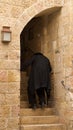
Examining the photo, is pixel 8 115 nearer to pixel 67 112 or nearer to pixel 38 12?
pixel 67 112

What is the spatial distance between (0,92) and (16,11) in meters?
1.64

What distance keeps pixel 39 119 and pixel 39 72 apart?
3.26 feet

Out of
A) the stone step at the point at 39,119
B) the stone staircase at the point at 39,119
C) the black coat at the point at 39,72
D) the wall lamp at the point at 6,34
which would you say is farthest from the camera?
the black coat at the point at 39,72

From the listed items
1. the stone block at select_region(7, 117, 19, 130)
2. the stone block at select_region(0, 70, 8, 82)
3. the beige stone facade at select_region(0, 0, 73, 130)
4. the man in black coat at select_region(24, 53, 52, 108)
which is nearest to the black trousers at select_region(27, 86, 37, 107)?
the man in black coat at select_region(24, 53, 52, 108)

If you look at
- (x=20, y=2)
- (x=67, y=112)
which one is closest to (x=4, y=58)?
(x=20, y=2)

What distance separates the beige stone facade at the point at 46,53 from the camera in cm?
752

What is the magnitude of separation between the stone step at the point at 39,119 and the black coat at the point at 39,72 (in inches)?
24.9

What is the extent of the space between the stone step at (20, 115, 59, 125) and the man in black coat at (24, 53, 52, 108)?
34 cm

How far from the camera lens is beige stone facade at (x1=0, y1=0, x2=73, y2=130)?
24.7 feet

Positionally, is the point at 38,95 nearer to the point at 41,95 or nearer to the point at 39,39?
the point at 41,95

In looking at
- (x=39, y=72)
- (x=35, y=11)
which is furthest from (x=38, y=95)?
(x=35, y=11)

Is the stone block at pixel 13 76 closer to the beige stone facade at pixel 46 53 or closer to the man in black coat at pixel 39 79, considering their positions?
the beige stone facade at pixel 46 53

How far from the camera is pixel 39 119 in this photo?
798 cm

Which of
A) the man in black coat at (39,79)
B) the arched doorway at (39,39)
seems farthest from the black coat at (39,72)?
the arched doorway at (39,39)
